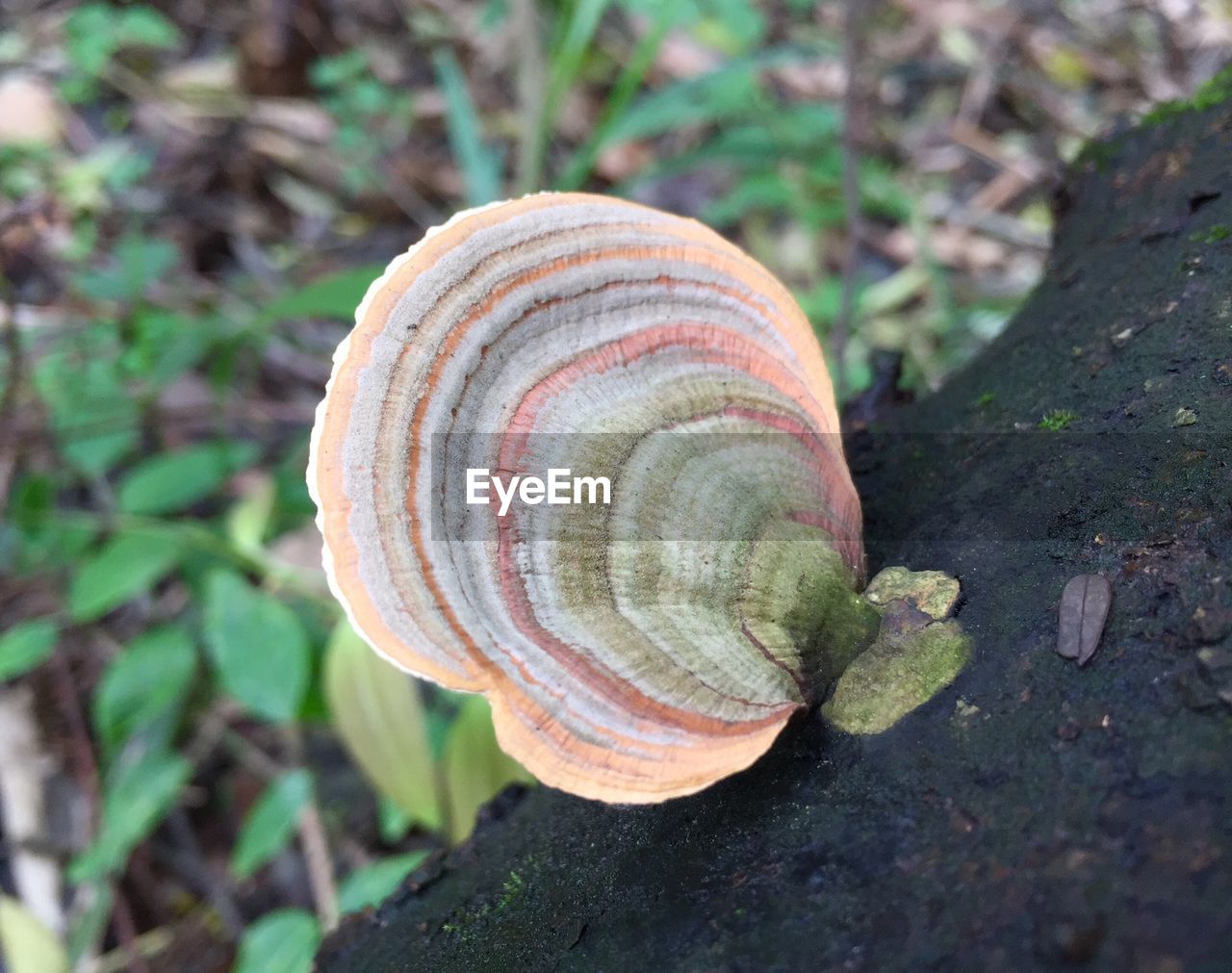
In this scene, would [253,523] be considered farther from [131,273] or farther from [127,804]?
[131,273]

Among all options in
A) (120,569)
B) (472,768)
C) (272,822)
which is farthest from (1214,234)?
(120,569)

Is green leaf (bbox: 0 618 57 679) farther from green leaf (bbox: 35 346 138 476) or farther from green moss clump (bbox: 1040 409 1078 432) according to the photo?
green moss clump (bbox: 1040 409 1078 432)

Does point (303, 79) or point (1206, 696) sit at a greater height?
point (1206, 696)

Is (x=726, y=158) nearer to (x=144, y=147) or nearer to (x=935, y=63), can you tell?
(x=935, y=63)

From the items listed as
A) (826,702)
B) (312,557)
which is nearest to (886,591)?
(826,702)

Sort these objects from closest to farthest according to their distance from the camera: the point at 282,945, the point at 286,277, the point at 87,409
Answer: the point at 282,945 → the point at 87,409 → the point at 286,277

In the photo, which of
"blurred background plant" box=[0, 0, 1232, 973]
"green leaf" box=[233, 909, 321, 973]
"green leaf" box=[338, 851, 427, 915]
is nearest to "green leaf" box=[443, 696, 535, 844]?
"blurred background plant" box=[0, 0, 1232, 973]
